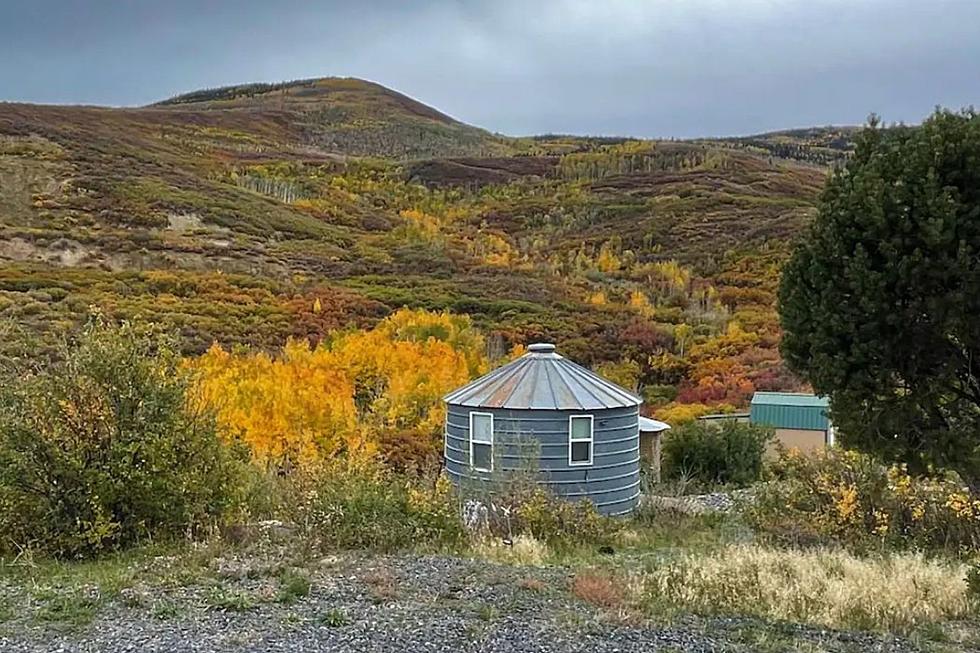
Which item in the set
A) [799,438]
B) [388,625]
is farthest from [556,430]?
[799,438]

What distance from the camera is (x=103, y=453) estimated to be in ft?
31.4

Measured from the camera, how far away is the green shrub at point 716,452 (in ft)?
67.7

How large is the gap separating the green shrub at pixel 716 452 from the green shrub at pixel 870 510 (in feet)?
29.1

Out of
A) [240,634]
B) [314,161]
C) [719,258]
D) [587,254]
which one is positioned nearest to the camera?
[240,634]

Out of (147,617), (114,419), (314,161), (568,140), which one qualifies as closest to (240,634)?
(147,617)

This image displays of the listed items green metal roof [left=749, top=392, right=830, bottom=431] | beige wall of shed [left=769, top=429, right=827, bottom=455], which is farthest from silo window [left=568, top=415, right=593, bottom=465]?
beige wall of shed [left=769, top=429, right=827, bottom=455]

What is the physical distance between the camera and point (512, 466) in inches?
586

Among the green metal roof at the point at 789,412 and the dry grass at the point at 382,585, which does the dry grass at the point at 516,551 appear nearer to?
the dry grass at the point at 382,585

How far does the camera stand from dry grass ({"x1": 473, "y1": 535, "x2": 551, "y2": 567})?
30.0ft

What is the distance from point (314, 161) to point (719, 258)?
42.0 metres

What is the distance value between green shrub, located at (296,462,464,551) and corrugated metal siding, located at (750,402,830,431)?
1418 centimetres

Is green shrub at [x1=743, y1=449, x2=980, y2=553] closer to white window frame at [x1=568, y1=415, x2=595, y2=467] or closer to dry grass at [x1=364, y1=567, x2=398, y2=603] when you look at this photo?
white window frame at [x1=568, y1=415, x2=595, y2=467]

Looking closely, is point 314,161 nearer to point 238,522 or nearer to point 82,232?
point 82,232

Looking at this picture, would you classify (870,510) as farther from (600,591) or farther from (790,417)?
(790,417)
